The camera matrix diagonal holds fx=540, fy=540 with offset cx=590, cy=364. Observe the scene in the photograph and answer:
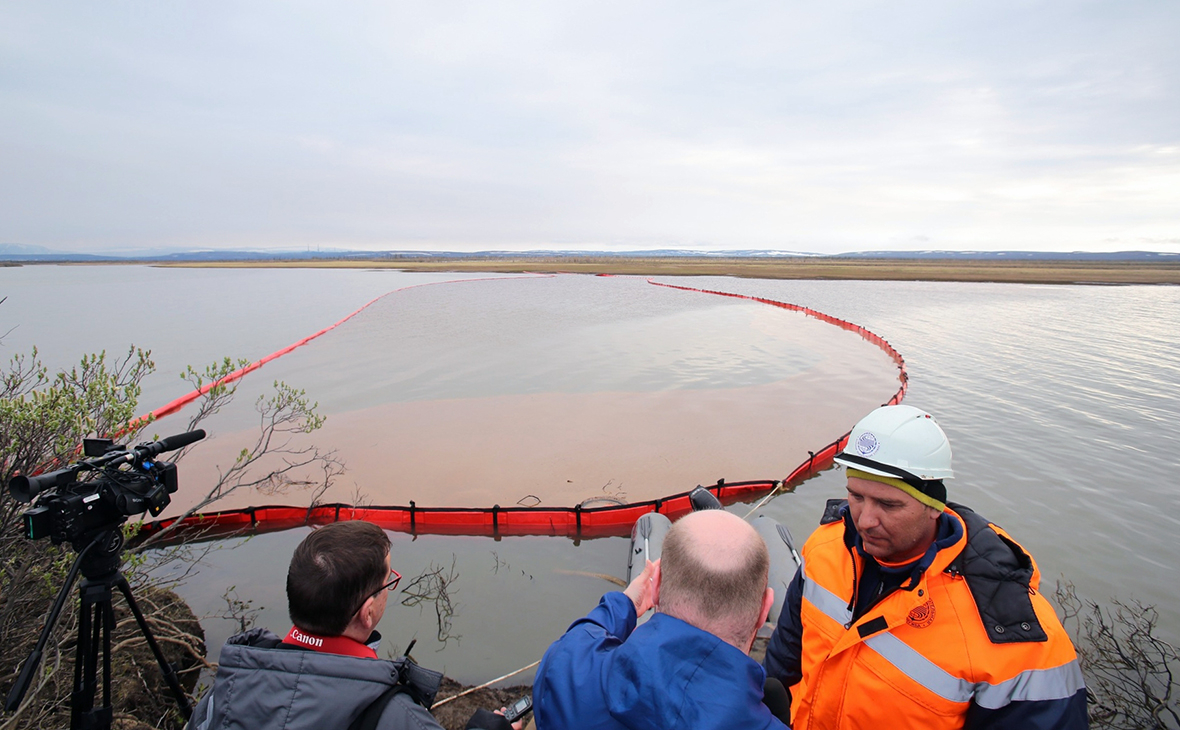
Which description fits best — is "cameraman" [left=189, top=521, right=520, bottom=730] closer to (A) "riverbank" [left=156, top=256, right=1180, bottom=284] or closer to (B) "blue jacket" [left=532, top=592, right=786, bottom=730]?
(B) "blue jacket" [left=532, top=592, right=786, bottom=730]

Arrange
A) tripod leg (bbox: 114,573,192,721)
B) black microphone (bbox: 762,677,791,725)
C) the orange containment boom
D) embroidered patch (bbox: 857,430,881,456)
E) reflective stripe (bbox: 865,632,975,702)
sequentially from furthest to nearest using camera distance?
the orange containment boom
tripod leg (bbox: 114,573,192,721)
embroidered patch (bbox: 857,430,881,456)
reflective stripe (bbox: 865,632,975,702)
black microphone (bbox: 762,677,791,725)

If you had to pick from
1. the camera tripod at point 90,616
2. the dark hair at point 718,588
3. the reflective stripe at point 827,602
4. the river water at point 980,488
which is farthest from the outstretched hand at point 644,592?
the river water at point 980,488

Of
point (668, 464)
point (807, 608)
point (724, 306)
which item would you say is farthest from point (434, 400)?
point (724, 306)

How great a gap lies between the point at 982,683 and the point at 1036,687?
6.0 inches

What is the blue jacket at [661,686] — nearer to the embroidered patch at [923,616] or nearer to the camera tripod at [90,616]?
the embroidered patch at [923,616]

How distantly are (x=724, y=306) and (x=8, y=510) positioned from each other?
31.6m

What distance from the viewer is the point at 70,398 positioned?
3900 mm

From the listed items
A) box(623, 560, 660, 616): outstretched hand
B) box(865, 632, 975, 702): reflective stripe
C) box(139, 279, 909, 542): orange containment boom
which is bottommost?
box(139, 279, 909, 542): orange containment boom

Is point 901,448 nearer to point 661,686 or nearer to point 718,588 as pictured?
point 718,588

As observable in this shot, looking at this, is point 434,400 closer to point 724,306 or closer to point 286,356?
point 286,356

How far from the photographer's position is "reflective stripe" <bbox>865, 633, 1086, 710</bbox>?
1.83m

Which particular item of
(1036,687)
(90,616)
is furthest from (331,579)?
(1036,687)

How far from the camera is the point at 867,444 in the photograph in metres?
2.25

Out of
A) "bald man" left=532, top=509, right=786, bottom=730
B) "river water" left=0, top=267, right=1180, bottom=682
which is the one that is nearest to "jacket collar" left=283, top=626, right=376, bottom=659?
"bald man" left=532, top=509, right=786, bottom=730
